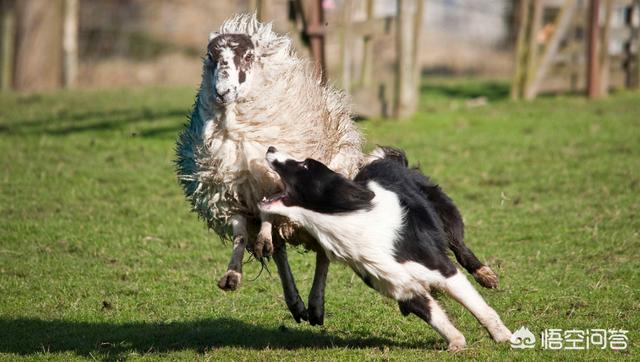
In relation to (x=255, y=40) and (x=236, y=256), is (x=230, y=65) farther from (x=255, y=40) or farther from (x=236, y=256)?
(x=236, y=256)

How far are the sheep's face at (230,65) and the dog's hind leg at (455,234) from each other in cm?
133

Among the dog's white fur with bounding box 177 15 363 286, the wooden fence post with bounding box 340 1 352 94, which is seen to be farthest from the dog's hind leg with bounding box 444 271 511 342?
the wooden fence post with bounding box 340 1 352 94

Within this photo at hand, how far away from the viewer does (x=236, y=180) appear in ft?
19.0

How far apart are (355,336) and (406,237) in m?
1.07

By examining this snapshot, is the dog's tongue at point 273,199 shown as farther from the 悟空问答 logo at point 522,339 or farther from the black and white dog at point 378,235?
the 悟空问答 logo at point 522,339

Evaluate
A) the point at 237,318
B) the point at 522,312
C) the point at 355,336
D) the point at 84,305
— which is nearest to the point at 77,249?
the point at 84,305

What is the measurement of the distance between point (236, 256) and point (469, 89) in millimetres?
14104

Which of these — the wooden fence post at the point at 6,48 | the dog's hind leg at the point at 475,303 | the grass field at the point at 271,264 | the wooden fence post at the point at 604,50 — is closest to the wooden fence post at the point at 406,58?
the grass field at the point at 271,264

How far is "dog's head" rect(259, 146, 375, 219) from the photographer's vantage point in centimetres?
543

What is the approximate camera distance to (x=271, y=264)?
27.5ft

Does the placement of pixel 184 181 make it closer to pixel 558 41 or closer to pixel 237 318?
pixel 237 318

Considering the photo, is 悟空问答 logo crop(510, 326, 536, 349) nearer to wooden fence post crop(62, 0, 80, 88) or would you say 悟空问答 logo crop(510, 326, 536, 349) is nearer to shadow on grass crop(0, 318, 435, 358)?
shadow on grass crop(0, 318, 435, 358)

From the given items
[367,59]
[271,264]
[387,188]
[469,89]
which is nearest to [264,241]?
[387,188]

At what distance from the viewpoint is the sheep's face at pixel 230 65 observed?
5.63m
